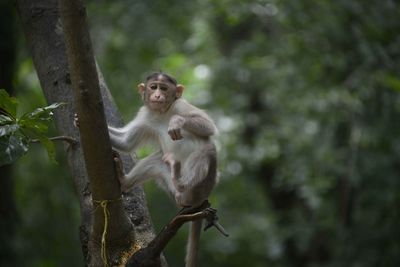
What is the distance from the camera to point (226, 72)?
1179cm

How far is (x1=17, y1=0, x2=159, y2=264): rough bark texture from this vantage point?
449 centimetres

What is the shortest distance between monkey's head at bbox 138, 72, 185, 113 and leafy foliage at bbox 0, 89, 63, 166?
186 cm

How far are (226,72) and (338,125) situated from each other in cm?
245

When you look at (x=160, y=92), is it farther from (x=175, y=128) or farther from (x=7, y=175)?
(x=7, y=175)

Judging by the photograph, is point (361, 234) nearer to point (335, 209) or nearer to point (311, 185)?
point (335, 209)

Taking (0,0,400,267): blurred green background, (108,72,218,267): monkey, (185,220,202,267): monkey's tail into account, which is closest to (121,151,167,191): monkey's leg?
(108,72,218,267): monkey

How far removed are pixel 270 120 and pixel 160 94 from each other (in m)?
7.69

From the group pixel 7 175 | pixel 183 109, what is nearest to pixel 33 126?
pixel 183 109

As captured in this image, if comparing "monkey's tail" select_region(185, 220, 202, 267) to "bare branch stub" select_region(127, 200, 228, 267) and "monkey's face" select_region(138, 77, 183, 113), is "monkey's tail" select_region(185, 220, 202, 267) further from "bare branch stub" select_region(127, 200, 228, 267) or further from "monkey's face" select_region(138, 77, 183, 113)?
"monkey's face" select_region(138, 77, 183, 113)

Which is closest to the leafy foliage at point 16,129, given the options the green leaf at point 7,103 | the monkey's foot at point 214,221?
the green leaf at point 7,103

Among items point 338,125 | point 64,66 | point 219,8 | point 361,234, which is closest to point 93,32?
point 219,8

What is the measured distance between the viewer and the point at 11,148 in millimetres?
3535

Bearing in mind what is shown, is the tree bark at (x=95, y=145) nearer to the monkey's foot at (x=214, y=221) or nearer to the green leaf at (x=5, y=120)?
the green leaf at (x=5, y=120)

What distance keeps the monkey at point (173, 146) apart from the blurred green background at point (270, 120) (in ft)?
10.8
